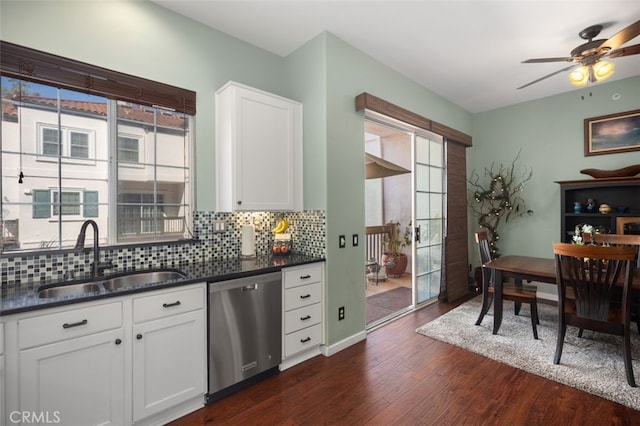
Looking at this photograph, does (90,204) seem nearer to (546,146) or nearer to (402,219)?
(402,219)

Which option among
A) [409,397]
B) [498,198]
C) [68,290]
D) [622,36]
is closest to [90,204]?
[68,290]

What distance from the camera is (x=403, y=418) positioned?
188cm

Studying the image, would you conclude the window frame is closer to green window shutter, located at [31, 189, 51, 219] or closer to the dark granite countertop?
green window shutter, located at [31, 189, 51, 219]

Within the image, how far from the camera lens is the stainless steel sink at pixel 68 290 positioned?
5.81ft

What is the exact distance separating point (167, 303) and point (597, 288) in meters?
3.19

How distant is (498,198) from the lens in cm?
459

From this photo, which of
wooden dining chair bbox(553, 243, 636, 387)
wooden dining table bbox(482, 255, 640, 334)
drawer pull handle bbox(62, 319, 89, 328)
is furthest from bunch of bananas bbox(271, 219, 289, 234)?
wooden dining chair bbox(553, 243, 636, 387)

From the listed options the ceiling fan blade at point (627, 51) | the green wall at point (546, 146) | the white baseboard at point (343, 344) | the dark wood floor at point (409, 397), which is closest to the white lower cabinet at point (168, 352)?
the dark wood floor at point (409, 397)

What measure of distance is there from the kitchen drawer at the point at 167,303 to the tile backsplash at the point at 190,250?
0.57 metres

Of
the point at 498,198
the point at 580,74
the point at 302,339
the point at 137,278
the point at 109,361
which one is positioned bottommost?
the point at 302,339

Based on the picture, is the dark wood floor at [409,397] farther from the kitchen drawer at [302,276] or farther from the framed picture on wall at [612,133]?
the framed picture on wall at [612,133]

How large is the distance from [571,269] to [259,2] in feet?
10.9

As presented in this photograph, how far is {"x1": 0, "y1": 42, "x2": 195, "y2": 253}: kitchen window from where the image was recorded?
6.17 feet

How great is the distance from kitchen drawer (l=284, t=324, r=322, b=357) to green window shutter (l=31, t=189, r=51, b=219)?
1.95 metres
